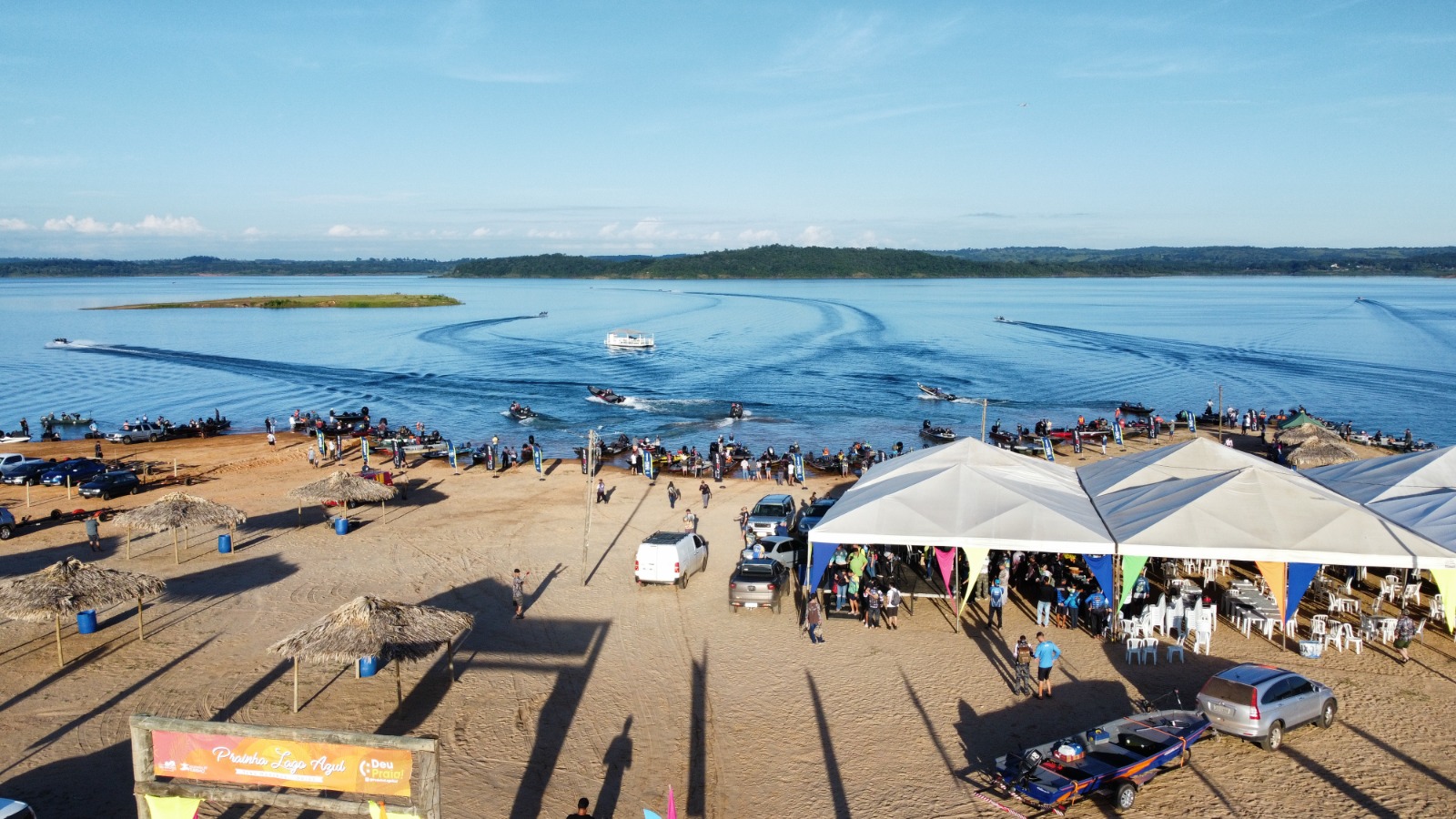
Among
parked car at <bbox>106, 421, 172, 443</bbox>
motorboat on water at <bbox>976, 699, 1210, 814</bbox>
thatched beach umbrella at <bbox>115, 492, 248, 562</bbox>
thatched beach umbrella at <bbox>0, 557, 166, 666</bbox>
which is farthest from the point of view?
parked car at <bbox>106, 421, 172, 443</bbox>

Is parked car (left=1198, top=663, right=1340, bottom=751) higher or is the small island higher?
the small island

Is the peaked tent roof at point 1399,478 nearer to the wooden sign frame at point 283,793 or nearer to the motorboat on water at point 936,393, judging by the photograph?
the wooden sign frame at point 283,793

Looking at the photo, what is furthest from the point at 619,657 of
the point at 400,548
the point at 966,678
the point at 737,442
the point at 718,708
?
the point at 737,442

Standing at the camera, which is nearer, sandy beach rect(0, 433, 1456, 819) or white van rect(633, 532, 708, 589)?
sandy beach rect(0, 433, 1456, 819)

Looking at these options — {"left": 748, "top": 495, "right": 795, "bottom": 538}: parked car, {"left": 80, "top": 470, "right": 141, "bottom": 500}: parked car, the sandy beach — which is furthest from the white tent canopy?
{"left": 80, "top": 470, "right": 141, "bottom": 500}: parked car

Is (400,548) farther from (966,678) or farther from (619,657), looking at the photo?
(966,678)

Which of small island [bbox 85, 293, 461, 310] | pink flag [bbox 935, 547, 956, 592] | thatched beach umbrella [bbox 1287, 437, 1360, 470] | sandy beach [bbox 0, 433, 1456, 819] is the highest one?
small island [bbox 85, 293, 461, 310]

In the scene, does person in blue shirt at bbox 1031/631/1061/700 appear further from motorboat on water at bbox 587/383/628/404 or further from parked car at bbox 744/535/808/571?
motorboat on water at bbox 587/383/628/404
